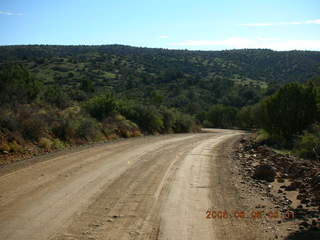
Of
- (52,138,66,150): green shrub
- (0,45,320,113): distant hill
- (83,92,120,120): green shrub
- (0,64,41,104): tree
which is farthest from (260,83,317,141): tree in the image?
(0,45,320,113): distant hill

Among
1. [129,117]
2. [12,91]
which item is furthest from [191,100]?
[12,91]

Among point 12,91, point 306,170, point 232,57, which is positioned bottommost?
point 306,170

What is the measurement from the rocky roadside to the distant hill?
30.9 meters

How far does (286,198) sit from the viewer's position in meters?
8.98

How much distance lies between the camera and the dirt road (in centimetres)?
619

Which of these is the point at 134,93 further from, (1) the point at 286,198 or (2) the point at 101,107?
(1) the point at 286,198

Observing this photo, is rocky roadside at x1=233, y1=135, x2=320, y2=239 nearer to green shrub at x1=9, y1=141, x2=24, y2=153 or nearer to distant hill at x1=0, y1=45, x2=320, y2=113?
green shrub at x1=9, y1=141, x2=24, y2=153

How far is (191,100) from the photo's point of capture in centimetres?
9162

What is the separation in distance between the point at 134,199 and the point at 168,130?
3229 cm

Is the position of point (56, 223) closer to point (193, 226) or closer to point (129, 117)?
point (193, 226)

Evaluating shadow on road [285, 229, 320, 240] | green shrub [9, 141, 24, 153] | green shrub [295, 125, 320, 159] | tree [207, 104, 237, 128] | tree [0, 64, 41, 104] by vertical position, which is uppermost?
tree [0, 64, 41, 104]

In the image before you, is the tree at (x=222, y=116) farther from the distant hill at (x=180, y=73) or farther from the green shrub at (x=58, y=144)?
the green shrub at (x=58, y=144)

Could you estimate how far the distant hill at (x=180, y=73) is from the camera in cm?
8188

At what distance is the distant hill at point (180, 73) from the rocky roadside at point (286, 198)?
30.9 m
